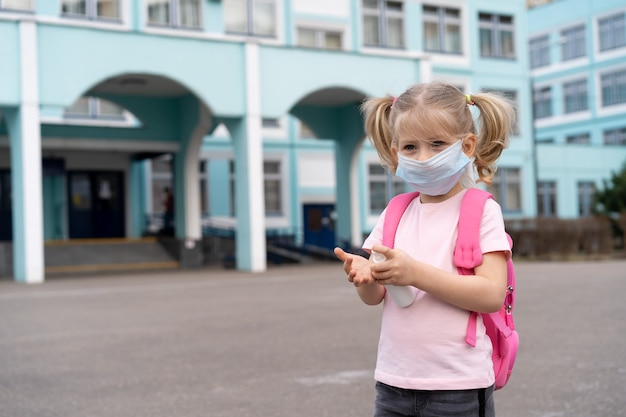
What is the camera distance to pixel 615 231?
33375mm

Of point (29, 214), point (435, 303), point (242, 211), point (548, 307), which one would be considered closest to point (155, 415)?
point (435, 303)

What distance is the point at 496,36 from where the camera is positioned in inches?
1417

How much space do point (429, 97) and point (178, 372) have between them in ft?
15.7

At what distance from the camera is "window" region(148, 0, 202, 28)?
2592 centimetres

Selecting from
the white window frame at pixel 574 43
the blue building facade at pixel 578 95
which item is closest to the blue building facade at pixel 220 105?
the blue building facade at pixel 578 95

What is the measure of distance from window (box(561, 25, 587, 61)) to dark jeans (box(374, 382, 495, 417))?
50.8 meters

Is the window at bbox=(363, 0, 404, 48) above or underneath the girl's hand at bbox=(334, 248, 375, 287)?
above

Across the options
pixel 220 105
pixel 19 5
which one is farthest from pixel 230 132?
pixel 19 5

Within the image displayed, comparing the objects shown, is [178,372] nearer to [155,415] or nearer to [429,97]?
[155,415]

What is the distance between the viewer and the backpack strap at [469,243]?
2.47m

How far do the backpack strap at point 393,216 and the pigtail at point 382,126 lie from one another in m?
0.11

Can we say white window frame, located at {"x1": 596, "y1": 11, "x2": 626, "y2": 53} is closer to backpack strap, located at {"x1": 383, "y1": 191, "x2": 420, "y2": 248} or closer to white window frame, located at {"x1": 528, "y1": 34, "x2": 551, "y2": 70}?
white window frame, located at {"x1": 528, "y1": 34, "x2": 551, "y2": 70}

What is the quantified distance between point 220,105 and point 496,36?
673 inches

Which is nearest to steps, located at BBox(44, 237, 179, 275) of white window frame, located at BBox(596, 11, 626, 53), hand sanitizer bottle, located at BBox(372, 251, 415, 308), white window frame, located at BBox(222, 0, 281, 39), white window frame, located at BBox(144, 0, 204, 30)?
white window frame, located at BBox(144, 0, 204, 30)
